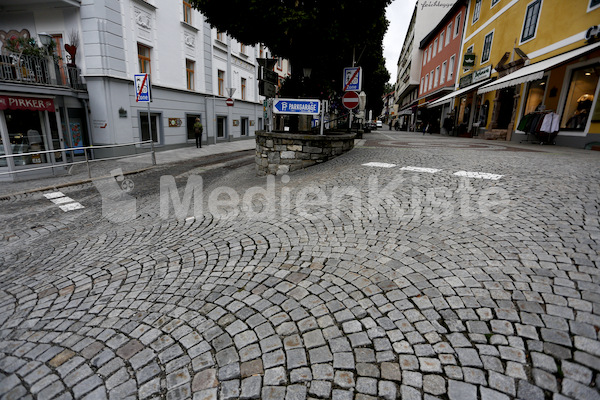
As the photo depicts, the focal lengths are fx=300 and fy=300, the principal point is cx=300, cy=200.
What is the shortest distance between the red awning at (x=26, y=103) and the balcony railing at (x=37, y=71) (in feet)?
1.84

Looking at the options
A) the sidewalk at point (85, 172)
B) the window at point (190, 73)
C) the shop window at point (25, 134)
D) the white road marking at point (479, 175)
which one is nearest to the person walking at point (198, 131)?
the sidewalk at point (85, 172)

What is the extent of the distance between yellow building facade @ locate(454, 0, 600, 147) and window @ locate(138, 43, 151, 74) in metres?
17.0

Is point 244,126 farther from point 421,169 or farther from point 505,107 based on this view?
point 421,169

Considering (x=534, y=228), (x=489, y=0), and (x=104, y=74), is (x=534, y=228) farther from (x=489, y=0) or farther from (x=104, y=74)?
(x=489, y=0)

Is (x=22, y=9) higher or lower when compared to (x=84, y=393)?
higher

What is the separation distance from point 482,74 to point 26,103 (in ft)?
78.6

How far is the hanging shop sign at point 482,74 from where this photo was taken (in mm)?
18780

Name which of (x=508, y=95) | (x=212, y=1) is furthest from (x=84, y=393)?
(x=508, y=95)

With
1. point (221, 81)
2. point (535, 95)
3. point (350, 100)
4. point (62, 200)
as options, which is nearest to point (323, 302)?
point (62, 200)

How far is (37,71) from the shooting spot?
35.9 feet

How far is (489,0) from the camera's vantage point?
771 inches

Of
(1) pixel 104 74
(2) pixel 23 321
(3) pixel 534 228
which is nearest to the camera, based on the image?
(2) pixel 23 321

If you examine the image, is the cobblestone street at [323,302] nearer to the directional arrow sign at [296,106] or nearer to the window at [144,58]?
the directional arrow sign at [296,106]

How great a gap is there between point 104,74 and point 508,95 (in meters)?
21.0
